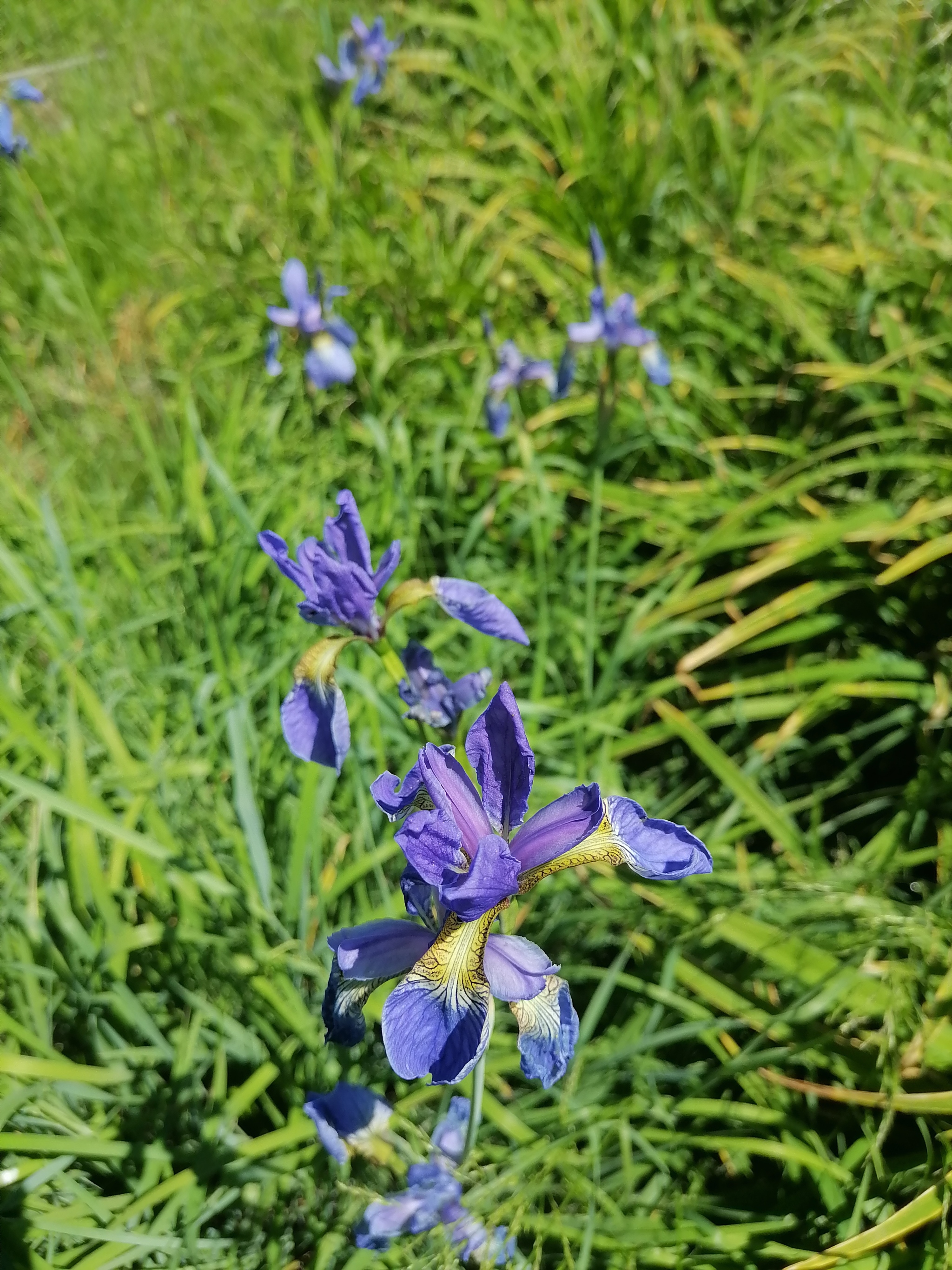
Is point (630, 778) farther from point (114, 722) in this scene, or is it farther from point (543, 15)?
point (543, 15)

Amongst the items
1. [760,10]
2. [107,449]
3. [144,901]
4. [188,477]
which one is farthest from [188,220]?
[144,901]

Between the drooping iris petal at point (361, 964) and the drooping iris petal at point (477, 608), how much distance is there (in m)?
0.50

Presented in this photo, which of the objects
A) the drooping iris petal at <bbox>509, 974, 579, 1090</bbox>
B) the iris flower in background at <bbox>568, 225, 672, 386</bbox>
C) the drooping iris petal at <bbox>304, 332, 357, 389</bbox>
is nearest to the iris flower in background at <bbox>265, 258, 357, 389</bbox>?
the drooping iris petal at <bbox>304, 332, 357, 389</bbox>

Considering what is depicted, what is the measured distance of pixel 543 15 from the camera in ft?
11.9

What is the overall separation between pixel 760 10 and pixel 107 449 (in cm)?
345

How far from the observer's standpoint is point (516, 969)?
0.98 metres

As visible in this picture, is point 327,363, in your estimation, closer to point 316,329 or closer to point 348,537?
point 316,329

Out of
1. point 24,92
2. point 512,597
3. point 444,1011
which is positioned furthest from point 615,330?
point 24,92

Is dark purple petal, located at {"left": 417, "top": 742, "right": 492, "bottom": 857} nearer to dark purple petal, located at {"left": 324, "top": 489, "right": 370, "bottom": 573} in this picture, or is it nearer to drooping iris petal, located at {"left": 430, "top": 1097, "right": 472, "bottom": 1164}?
dark purple petal, located at {"left": 324, "top": 489, "right": 370, "bottom": 573}

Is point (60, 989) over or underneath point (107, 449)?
underneath

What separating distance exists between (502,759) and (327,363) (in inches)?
76.6

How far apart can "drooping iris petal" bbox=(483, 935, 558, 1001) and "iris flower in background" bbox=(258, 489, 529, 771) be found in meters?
0.43

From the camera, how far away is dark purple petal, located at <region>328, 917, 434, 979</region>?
103 centimetres

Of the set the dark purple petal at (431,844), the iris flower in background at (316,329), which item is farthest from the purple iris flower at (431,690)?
the iris flower in background at (316,329)
